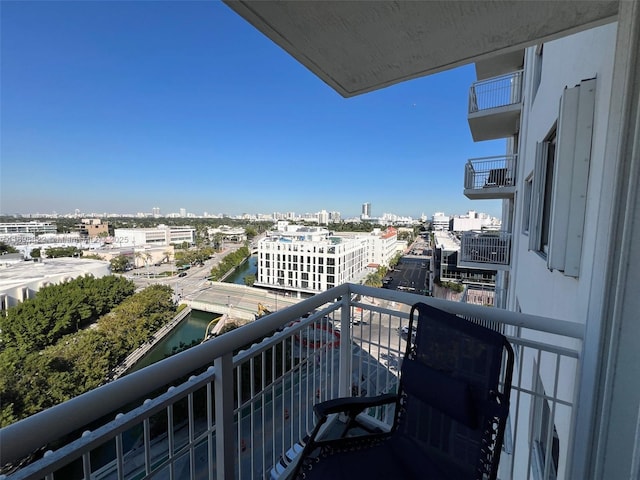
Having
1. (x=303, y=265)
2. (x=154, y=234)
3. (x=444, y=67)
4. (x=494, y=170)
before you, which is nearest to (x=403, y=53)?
(x=444, y=67)

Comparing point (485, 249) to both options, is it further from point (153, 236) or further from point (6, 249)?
point (153, 236)

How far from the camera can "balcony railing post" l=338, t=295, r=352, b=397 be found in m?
1.86

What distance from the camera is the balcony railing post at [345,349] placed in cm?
186

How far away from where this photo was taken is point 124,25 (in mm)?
11430

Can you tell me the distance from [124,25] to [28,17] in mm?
5997

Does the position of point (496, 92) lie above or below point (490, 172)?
above

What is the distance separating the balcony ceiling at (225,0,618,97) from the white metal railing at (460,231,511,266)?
4.81 metres

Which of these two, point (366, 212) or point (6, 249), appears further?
point (366, 212)

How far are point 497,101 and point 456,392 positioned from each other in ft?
19.7

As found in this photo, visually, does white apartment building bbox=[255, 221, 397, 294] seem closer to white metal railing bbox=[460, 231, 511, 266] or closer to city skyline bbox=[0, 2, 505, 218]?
city skyline bbox=[0, 2, 505, 218]

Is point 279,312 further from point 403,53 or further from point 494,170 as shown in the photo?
point 494,170

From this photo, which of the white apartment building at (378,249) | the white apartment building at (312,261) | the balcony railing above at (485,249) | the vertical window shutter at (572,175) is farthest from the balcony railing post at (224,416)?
the white apartment building at (378,249)

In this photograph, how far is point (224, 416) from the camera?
1.04m

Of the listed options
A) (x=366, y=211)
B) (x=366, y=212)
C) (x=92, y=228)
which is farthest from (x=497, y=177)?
(x=366, y=212)
